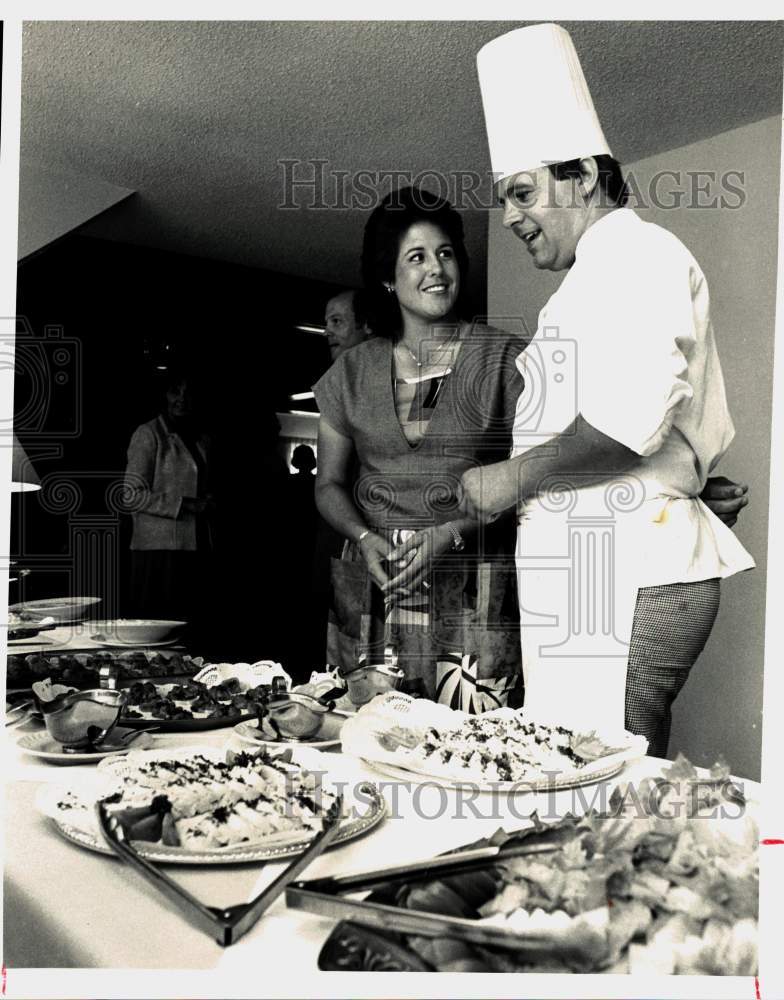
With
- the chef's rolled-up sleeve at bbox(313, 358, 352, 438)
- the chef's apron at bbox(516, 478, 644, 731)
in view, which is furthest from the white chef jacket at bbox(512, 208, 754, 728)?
the chef's rolled-up sleeve at bbox(313, 358, 352, 438)

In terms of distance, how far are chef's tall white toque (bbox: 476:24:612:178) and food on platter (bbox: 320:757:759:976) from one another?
2.46 ft

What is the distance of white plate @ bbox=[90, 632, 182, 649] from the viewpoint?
3.42 feet

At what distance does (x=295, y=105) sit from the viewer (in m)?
1.06

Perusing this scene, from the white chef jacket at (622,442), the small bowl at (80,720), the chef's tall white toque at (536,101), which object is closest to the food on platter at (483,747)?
the white chef jacket at (622,442)

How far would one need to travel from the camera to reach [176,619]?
1.06 meters

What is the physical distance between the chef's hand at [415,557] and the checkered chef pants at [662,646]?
233 mm

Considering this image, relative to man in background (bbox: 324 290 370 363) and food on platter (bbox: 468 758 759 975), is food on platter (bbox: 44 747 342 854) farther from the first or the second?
man in background (bbox: 324 290 370 363)

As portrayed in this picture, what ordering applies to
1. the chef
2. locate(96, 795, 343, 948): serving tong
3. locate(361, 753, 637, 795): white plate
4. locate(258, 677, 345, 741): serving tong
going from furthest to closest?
the chef < locate(258, 677, 345, 741): serving tong < locate(361, 753, 637, 795): white plate < locate(96, 795, 343, 948): serving tong

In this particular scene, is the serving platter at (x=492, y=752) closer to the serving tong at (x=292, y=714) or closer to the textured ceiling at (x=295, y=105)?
the serving tong at (x=292, y=714)

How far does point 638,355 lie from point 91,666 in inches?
28.5

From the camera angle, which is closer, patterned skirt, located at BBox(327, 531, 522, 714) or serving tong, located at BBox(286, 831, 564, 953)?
serving tong, located at BBox(286, 831, 564, 953)

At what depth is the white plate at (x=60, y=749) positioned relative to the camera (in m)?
0.81

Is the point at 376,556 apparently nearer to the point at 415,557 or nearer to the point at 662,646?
the point at 415,557

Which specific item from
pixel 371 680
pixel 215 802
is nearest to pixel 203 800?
pixel 215 802
